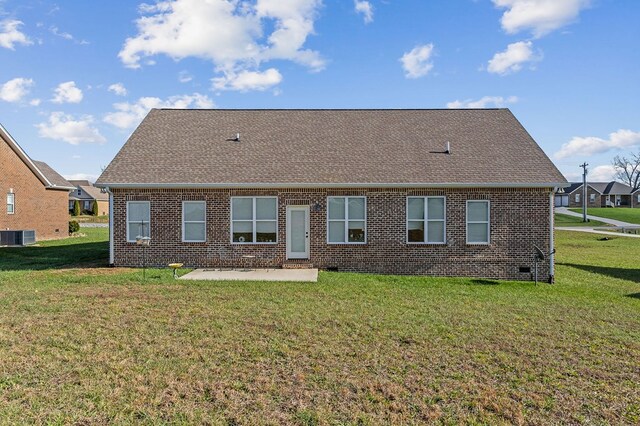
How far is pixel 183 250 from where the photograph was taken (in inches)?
542

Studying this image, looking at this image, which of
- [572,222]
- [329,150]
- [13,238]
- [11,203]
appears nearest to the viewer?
[329,150]

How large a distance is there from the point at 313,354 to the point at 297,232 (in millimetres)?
7976

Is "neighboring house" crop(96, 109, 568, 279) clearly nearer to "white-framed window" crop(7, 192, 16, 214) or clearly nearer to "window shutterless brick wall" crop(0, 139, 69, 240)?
"window shutterless brick wall" crop(0, 139, 69, 240)

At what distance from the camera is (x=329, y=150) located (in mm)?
15234

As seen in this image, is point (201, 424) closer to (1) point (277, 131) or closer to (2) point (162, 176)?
(2) point (162, 176)

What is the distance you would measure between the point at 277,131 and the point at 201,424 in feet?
44.6

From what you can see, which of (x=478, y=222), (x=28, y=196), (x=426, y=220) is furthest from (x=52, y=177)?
(x=478, y=222)

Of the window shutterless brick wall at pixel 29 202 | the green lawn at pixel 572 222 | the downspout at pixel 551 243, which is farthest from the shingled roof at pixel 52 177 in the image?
the green lawn at pixel 572 222

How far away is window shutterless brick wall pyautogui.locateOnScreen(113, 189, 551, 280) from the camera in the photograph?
13.3m

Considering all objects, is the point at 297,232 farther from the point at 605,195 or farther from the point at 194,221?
the point at 605,195

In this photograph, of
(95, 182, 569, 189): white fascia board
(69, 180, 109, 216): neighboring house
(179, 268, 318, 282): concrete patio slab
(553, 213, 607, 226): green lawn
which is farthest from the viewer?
(69, 180, 109, 216): neighboring house

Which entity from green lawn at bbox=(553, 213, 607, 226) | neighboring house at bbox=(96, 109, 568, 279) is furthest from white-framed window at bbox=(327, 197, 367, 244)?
green lawn at bbox=(553, 213, 607, 226)

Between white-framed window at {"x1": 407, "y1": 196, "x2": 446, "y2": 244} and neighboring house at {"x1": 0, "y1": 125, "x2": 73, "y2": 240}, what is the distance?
74.8 feet

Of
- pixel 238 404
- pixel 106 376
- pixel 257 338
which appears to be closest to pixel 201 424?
pixel 238 404
